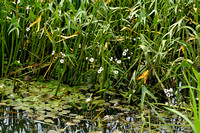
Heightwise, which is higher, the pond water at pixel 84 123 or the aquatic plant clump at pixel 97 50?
the aquatic plant clump at pixel 97 50

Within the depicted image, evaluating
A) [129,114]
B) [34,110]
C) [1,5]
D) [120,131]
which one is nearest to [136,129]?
[120,131]

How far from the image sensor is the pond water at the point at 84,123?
1547 mm

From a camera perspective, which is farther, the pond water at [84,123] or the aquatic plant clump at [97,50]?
the aquatic plant clump at [97,50]

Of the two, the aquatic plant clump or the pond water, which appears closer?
the pond water

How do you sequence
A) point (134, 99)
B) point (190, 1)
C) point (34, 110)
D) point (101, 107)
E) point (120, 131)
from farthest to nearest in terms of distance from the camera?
1. point (190, 1)
2. point (134, 99)
3. point (101, 107)
4. point (34, 110)
5. point (120, 131)

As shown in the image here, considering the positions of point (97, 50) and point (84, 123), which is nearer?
point (84, 123)

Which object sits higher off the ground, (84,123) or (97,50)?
(97,50)

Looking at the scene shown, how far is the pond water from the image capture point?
155cm

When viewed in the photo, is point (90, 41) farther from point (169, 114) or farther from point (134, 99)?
point (169, 114)

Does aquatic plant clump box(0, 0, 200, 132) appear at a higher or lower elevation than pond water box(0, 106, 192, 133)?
higher

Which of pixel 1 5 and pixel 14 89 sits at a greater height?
pixel 1 5

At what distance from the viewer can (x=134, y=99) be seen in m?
2.00

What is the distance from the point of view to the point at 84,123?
5.35ft

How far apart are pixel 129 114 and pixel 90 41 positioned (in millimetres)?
748
